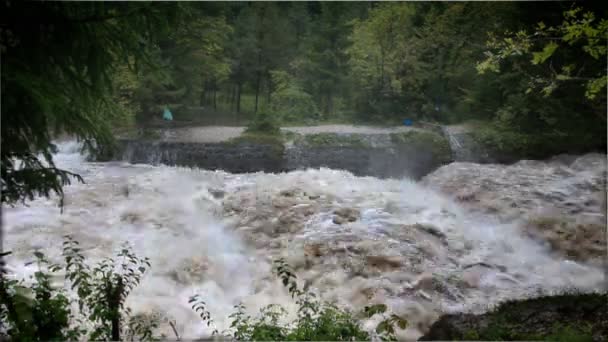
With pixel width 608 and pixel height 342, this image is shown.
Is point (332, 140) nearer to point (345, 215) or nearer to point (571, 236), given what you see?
point (345, 215)

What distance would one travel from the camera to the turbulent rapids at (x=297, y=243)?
614cm

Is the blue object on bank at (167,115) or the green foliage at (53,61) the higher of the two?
the green foliage at (53,61)

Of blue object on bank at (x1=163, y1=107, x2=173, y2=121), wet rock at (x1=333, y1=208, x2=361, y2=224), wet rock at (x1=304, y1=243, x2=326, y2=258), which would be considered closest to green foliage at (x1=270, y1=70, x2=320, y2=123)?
blue object on bank at (x1=163, y1=107, x2=173, y2=121)

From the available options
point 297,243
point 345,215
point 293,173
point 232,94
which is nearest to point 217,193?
point 293,173

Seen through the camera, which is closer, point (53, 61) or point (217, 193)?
point (53, 61)

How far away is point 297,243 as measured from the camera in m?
7.74

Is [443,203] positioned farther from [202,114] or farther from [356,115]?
[202,114]

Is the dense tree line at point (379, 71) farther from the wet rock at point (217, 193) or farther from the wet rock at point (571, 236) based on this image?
the wet rock at point (571, 236)

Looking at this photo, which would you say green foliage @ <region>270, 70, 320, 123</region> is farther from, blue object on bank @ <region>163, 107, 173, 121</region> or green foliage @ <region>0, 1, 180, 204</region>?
green foliage @ <region>0, 1, 180, 204</region>

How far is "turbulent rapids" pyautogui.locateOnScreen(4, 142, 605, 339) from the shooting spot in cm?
614

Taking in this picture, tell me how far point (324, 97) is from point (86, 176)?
42.3 feet

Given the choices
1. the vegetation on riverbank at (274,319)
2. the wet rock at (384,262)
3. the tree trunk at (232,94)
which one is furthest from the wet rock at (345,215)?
the tree trunk at (232,94)

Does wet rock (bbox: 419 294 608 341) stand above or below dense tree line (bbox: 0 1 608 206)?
below

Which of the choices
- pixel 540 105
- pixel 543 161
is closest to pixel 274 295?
pixel 543 161
